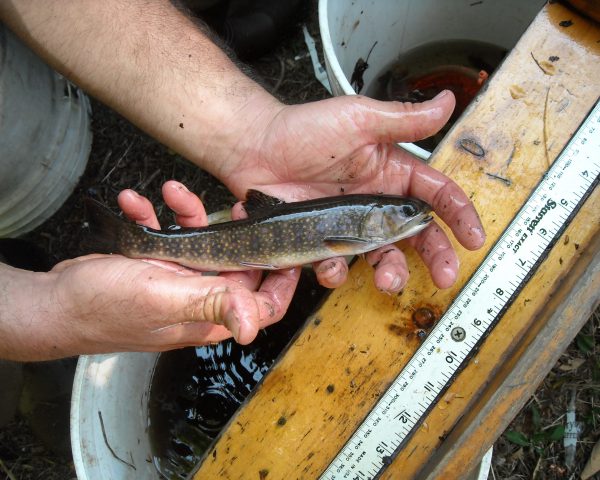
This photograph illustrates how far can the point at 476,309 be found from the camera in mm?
2385

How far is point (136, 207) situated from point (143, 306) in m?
0.72

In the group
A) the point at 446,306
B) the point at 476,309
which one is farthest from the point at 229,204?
the point at 476,309

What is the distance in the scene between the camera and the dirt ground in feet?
10.7

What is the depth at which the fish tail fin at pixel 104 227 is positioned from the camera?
99.4 inches

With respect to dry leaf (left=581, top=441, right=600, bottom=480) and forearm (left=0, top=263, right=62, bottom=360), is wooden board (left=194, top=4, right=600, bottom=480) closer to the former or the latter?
forearm (left=0, top=263, right=62, bottom=360)

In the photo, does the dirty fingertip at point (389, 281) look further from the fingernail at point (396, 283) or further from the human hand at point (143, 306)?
the human hand at point (143, 306)

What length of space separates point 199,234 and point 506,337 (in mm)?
1493

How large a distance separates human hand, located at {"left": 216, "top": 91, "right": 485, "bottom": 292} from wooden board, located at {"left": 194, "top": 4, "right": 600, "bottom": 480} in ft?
0.46

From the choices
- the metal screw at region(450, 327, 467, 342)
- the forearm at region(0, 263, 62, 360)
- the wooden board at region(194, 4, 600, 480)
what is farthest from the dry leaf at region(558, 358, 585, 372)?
the forearm at region(0, 263, 62, 360)

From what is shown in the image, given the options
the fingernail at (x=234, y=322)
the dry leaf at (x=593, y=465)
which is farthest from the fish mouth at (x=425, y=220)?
the dry leaf at (x=593, y=465)

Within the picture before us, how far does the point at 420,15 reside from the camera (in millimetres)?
3580

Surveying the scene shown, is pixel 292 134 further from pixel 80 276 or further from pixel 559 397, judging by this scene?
pixel 559 397

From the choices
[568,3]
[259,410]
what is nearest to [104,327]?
[259,410]

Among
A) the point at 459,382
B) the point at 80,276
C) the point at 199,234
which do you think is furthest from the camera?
the point at 199,234
